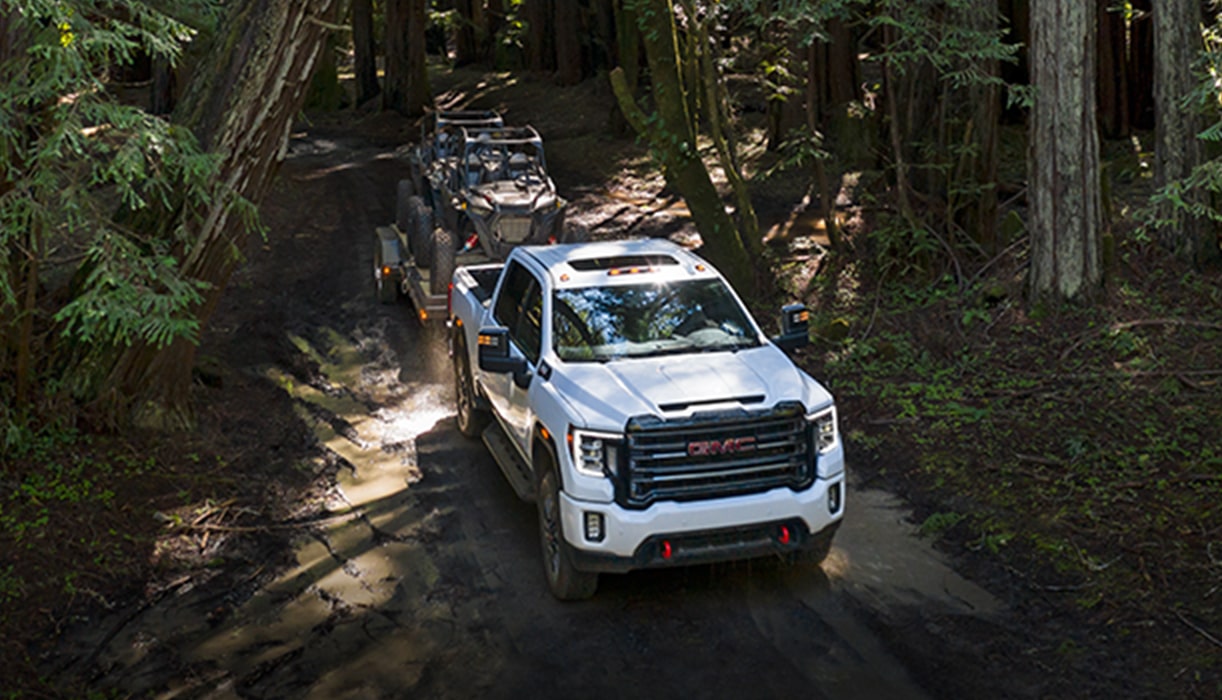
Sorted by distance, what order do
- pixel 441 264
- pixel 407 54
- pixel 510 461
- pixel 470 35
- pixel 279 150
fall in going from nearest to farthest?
pixel 510 461 < pixel 279 150 < pixel 441 264 < pixel 407 54 < pixel 470 35

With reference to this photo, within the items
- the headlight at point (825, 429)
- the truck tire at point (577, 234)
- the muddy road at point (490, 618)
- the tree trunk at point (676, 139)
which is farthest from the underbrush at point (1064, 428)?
the truck tire at point (577, 234)

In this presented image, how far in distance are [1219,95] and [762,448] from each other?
174 inches

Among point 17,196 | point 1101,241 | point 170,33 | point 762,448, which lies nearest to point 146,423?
point 17,196

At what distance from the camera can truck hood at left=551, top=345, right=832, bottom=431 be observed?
25.8ft

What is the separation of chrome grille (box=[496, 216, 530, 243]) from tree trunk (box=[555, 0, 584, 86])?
868 inches

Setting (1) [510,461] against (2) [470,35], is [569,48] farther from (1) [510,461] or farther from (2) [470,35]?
(1) [510,461]

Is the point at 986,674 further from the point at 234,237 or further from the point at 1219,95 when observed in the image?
the point at 234,237

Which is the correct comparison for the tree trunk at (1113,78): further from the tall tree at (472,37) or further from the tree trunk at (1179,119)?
the tall tree at (472,37)

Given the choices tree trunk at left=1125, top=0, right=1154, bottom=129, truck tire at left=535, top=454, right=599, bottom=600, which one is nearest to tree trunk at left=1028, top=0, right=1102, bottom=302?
truck tire at left=535, top=454, right=599, bottom=600

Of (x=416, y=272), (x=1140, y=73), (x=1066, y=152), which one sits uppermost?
(x=1066, y=152)

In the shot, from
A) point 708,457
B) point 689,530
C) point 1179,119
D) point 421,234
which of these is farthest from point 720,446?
point 1179,119

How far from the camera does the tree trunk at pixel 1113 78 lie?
2261 centimetres

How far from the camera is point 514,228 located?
49.8 feet

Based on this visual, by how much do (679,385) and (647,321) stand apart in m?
1.13
